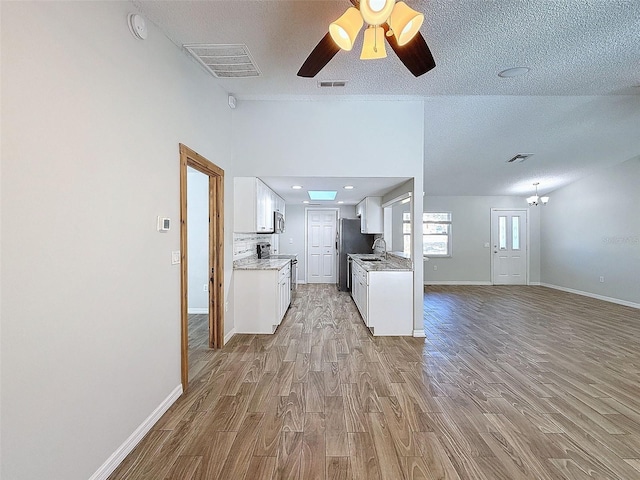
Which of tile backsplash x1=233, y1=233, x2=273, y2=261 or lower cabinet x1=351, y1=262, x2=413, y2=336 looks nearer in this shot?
lower cabinet x1=351, y1=262, x2=413, y2=336

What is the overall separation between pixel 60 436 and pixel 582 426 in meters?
3.16

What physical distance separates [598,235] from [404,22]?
24.3 ft

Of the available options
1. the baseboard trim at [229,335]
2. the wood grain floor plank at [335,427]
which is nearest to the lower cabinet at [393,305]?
the wood grain floor plank at [335,427]

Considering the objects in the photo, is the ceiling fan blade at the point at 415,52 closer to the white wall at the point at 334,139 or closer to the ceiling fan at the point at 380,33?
the ceiling fan at the point at 380,33

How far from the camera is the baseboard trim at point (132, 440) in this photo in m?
1.67

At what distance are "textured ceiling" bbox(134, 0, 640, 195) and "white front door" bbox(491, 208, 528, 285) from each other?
2915 mm

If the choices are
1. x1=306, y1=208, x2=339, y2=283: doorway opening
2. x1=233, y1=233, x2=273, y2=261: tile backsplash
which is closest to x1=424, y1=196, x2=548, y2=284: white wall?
x1=306, y1=208, x2=339, y2=283: doorway opening

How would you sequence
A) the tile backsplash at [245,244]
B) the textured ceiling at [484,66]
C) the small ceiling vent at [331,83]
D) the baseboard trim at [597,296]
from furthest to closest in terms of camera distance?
1. the baseboard trim at [597,296]
2. the tile backsplash at [245,244]
3. the small ceiling vent at [331,83]
4. the textured ceiling at [484,66]

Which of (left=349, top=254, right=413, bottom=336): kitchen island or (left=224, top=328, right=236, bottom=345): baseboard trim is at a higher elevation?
(left=349, top=254, right=413, bottom=336): kitchen island

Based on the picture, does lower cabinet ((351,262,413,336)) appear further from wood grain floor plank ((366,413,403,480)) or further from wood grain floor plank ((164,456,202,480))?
wood grain floor plank ((164,456,202,480))

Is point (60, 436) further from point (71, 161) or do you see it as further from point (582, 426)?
point (582, 426)

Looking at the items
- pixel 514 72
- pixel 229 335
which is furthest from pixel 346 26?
pixel 229 335

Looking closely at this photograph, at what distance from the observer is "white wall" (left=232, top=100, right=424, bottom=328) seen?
13.1 ft

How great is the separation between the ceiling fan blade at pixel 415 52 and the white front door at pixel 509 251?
7.49 m
